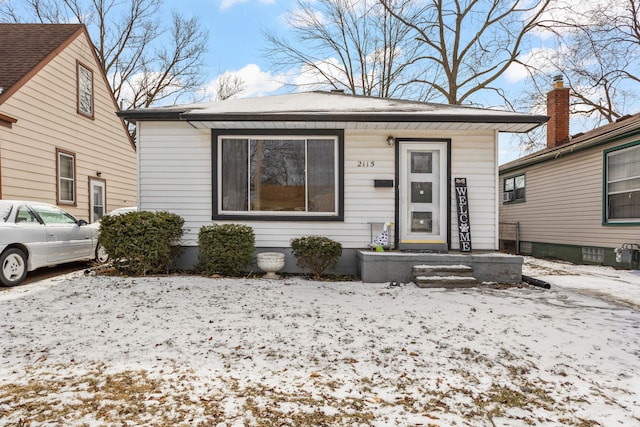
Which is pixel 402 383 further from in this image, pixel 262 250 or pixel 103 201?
pixel 103 201

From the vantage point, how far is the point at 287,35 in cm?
1731

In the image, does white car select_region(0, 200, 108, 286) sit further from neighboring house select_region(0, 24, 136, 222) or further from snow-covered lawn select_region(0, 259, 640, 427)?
neighboring house select_region(0, 24, 136, 222)

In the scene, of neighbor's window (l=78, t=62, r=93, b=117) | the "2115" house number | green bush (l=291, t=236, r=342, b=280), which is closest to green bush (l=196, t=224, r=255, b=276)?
green bush (l=291, t=236, r=342, b=280)

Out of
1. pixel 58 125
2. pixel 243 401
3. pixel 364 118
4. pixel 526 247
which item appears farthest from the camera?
pixel 526 247

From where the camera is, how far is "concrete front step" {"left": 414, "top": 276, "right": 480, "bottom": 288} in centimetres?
548

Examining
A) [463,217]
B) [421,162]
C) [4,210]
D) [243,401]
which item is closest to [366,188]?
[421,162]

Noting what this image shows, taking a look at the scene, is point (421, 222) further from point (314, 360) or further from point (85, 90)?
point (85, 90)

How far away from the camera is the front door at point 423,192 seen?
6672mm

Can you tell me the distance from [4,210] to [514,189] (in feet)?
46.4

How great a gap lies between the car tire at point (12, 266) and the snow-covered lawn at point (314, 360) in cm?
67

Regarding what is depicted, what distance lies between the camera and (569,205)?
9680mm

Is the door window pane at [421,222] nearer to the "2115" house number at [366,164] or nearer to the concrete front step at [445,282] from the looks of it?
the "2115" house number at [366,164]

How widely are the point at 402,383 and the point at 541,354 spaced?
1447 millimetres

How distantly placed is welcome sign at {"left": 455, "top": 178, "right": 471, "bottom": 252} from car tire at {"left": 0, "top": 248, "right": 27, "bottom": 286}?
7.58 metres
